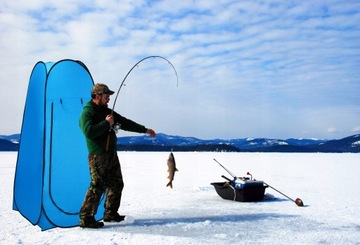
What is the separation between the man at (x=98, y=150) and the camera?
456cm

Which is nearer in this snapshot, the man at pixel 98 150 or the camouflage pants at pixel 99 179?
the man at pixel 98 150

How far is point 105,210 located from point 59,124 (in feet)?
4.36

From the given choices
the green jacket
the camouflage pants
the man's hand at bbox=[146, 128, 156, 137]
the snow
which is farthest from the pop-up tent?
the man's hand at bbox=[146, 128, 156, 137]

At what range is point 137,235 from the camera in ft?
14.7

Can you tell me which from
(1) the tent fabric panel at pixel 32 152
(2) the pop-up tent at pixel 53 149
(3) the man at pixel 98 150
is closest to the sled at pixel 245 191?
(2) the pop-up tent at pixel 53 149

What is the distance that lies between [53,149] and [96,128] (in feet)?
3.11

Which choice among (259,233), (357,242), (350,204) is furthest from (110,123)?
(350,204)

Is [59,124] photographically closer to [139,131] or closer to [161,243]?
[139,131]

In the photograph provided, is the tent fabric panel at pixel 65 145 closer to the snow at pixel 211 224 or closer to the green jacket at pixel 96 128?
the snow at pixel 211 224

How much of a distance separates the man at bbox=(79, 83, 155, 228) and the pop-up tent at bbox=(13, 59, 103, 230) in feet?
1.70

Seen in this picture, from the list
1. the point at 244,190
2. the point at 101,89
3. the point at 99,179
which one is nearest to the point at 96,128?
the point at 101,89

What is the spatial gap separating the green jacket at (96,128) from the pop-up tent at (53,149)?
629mm

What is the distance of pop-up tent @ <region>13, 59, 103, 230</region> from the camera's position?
492cm

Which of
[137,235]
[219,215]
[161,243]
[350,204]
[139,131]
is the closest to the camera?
[161,243]
